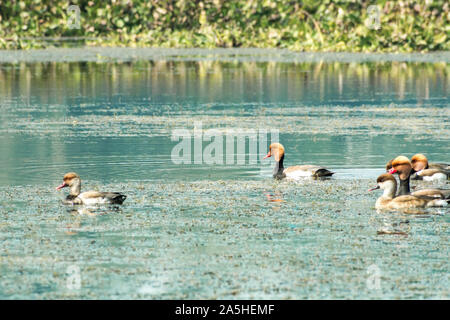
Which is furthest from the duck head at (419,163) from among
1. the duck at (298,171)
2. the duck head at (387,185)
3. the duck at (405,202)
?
the duck at (405,202)

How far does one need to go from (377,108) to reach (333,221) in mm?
12334

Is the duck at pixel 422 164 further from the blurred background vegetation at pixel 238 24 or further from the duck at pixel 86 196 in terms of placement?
the blurred background vegetation at pixel 238 24

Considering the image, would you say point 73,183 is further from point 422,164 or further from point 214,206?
point 422,164

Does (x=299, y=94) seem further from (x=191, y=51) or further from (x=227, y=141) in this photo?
(x=191, y=51)

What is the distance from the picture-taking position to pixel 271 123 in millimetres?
19875

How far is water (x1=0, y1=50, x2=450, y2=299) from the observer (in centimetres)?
834

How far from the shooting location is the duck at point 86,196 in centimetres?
1130

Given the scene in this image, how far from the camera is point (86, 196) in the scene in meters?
11.4

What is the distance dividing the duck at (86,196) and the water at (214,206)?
14 centimetres

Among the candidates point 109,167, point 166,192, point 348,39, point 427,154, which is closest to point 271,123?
point 427,154

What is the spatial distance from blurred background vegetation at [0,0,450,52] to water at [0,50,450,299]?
14.0m

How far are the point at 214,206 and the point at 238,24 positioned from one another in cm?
3375

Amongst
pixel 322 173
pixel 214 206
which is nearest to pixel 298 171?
pixel 322 173

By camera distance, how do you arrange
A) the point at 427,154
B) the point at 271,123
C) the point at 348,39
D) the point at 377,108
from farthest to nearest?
the point at 348,39 < the point at 377,108 < the point at 271,123 < the point at 427,154
